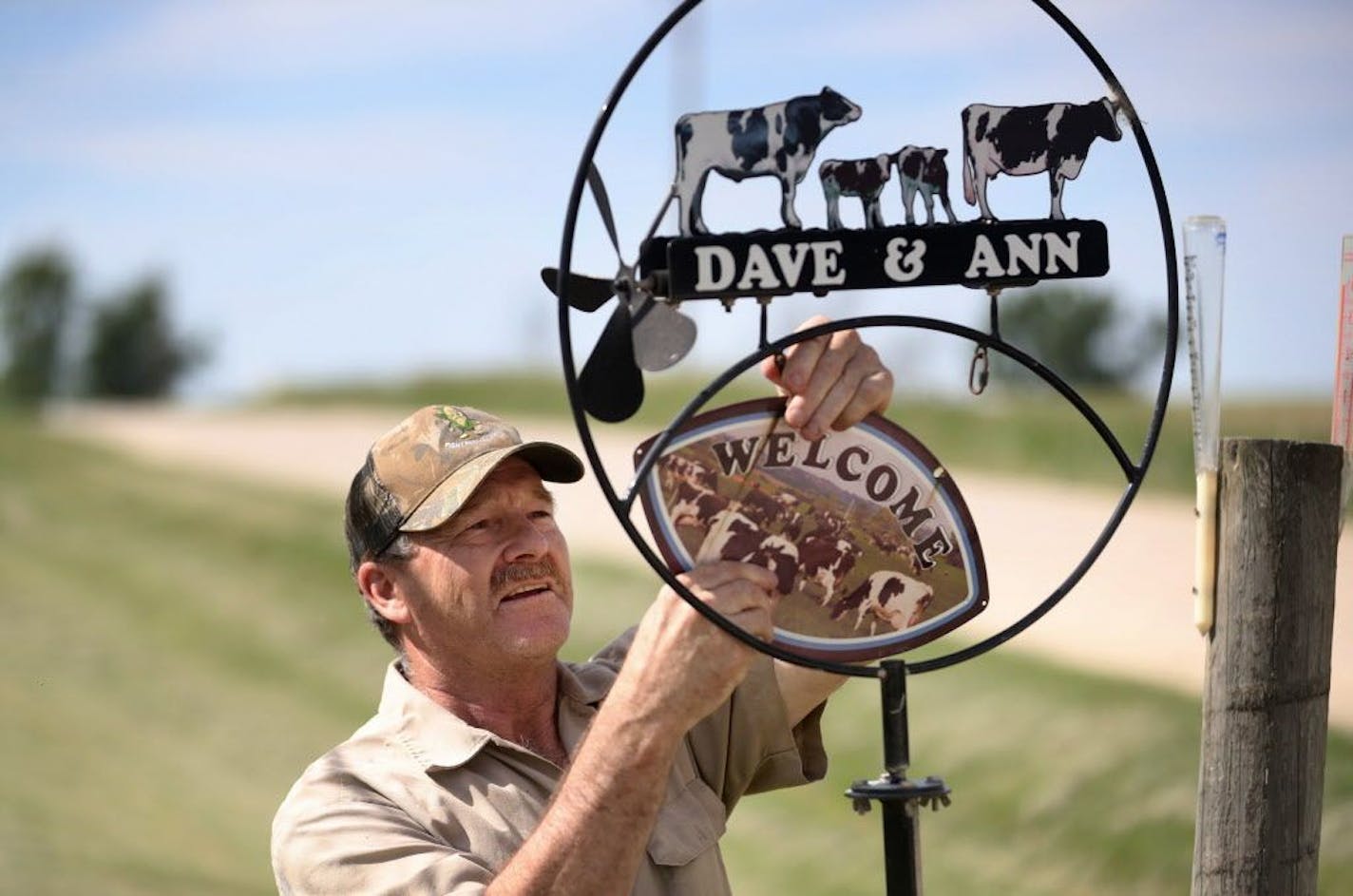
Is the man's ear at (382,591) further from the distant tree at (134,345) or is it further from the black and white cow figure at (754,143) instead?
the distant tree at (134,345)

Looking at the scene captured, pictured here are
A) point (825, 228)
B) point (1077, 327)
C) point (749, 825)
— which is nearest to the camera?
point (825, 228)

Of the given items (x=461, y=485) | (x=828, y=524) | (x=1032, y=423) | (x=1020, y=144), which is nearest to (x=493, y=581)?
(x=461, y=485)

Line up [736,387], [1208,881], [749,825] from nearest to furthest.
→ [1208,881]
[749,825]
[736,387]

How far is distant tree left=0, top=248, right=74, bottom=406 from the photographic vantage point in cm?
3725

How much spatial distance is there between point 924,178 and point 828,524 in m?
0.43

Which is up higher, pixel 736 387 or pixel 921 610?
pixel 921 610

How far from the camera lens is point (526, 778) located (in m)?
2.65

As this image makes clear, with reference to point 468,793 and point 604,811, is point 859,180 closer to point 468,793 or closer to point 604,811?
point 604,811

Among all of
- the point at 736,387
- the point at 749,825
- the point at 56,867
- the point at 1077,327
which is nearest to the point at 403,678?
the point at 56,867

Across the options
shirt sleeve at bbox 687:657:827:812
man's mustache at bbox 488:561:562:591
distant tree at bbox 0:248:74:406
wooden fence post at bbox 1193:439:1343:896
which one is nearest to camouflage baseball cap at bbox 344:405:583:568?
man's mustache at bbox 488:561:562:591

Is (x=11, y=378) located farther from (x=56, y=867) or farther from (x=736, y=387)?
(x=56, y=867)

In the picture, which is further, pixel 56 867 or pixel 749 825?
pixel 749 825

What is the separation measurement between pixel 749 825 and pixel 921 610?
6.52 meters

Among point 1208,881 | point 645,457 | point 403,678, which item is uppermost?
point 645,457
